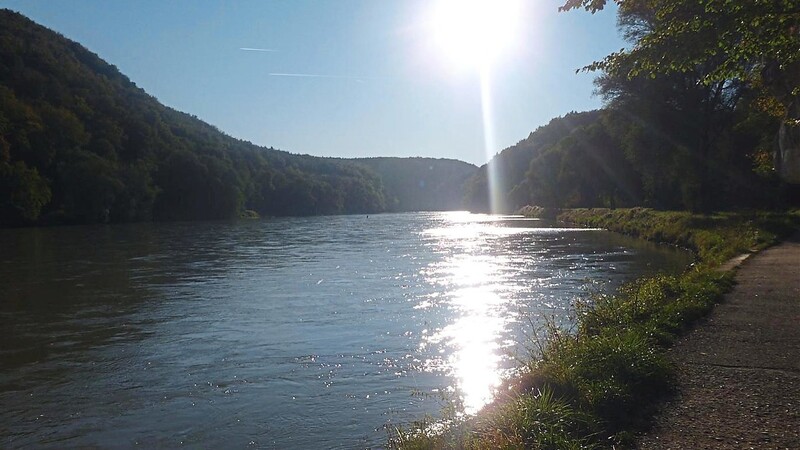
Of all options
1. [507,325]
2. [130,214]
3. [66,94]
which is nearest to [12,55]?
[66,94]

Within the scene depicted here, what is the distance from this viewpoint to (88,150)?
80188mm

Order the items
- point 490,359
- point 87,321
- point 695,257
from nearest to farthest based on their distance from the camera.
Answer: point 490,359
point 87,321
point 695,257

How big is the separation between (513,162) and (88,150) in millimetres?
99904

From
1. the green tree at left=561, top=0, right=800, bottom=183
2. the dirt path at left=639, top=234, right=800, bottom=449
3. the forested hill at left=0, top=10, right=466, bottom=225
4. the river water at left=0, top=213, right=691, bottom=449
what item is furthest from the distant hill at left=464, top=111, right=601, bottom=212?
the dirt path at left=639, top=234, right=800, bottom=449

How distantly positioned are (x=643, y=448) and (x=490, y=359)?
4.90 m

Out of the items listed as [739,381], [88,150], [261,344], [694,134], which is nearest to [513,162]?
[88,150]

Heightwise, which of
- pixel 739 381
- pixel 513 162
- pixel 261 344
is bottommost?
pixel 261 344

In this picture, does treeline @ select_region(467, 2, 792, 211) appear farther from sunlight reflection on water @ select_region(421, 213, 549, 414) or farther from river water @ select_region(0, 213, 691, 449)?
river water @ select_region(0, 213, 691, 449)

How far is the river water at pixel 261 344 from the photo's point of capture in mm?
7688

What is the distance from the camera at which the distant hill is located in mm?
143738

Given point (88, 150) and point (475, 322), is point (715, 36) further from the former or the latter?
point (88, 150)

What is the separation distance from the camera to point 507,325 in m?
12.9

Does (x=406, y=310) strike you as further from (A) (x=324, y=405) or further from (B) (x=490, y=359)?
(A) (x=324, y=405)

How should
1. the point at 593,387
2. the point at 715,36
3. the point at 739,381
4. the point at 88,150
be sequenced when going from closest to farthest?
the point at 593,387 < the point at 739,381 < the point at 715,36 < the point at 88,150
